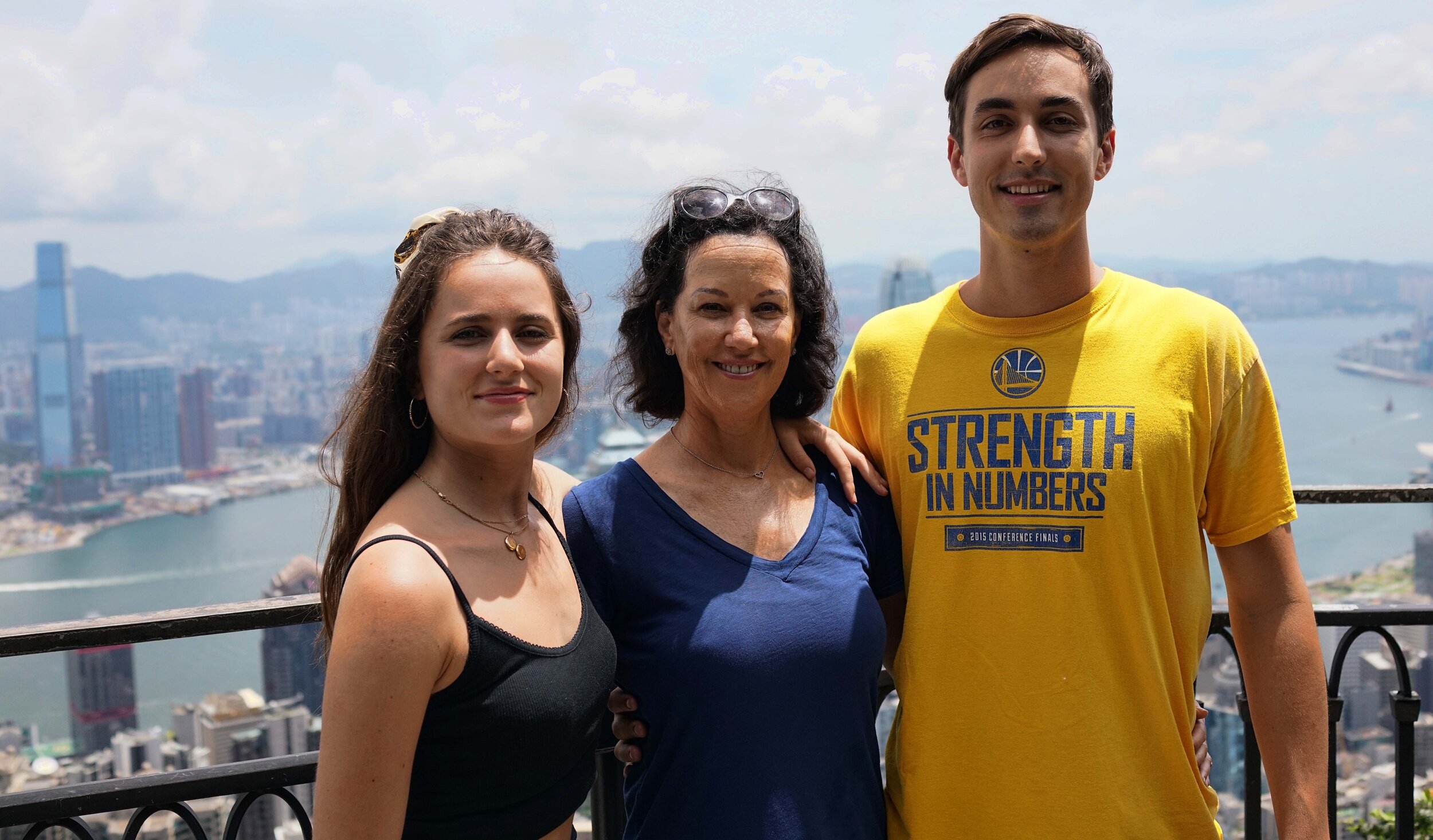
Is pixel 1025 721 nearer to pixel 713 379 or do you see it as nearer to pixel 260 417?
pixel 713 379

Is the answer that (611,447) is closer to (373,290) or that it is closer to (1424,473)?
(373,290)

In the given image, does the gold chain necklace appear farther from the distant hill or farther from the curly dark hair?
the distant hill

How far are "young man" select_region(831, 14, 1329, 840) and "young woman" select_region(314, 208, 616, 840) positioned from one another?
0.72 m

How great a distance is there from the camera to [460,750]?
160 cm

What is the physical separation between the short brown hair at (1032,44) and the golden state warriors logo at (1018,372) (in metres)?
0.53

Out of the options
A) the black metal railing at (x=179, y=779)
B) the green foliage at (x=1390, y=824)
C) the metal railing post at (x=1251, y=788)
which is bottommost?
the green foliage at (x=1390, y=824)

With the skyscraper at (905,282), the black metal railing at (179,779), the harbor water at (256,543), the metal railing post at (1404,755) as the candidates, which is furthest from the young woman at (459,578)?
the harbor water at (256,543)

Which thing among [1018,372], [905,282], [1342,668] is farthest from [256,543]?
[1018,372]

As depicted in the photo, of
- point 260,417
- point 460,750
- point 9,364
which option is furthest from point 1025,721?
point 9,364

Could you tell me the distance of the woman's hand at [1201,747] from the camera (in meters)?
1.98

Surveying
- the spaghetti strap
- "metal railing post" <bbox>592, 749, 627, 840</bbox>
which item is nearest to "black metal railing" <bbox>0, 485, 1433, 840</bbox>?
"metal railing post" <bbox>592, 749, 627, 840</bbox>

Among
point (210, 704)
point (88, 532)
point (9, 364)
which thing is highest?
point (9, 364)

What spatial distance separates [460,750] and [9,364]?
74460 millimetres

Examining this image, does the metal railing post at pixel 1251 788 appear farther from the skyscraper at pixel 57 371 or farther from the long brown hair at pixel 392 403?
the skyscraper at pixel 57 371
